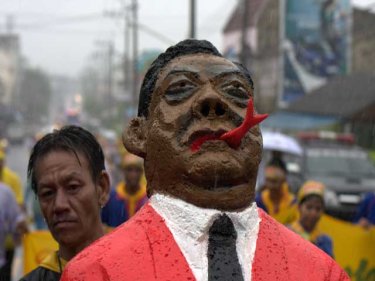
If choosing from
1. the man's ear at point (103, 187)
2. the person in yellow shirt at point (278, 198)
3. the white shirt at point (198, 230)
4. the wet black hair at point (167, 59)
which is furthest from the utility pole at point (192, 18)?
the white shirt at point (198, 230)

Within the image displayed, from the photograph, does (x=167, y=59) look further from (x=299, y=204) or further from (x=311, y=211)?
(x=299, y=204)

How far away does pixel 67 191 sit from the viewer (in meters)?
3.44

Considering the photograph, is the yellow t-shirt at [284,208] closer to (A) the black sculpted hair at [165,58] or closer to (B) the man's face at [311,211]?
(B) the man's face at [311,211]

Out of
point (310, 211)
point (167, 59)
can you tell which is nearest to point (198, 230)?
point (167, 59)

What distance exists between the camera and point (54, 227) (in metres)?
3.41

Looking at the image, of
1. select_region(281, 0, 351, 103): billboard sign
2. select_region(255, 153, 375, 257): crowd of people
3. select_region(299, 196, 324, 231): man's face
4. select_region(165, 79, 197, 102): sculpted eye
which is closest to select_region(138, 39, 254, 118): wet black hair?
select_region(165, 79, 197, 102): sculpted eye

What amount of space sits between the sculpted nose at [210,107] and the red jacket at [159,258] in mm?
347

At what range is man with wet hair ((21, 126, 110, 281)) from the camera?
11.1ft

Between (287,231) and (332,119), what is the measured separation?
22.1 meters

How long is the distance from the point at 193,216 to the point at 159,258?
0.55 ft

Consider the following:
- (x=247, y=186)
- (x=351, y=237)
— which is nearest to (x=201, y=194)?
(x=247, y=186)

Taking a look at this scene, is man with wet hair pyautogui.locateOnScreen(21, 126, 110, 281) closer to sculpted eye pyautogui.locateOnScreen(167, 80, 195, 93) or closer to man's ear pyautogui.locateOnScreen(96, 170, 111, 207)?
man's ear pyautogui.locateOnScreen(96, 170, 111, 207)

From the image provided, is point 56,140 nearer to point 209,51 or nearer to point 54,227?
point 54,227

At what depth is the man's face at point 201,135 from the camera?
8.11ft
